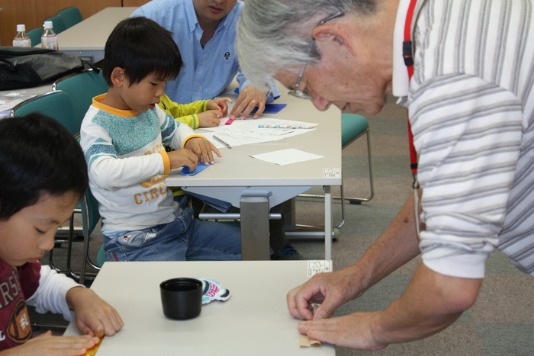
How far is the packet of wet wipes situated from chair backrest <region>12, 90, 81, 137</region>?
4.13ft

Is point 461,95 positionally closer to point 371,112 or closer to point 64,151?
point 371,112

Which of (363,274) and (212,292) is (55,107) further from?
(363,274)

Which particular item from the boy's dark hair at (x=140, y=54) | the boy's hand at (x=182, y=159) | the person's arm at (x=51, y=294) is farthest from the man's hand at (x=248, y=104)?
the person's arm at (x=51, y=294)

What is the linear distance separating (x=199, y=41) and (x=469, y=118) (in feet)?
8.04

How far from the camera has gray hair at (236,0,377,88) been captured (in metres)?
1.36

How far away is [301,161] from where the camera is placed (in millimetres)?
2672

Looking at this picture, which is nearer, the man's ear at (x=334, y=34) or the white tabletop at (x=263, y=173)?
the man's ear at (x=334, y=34)

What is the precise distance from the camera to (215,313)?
166 centimetres

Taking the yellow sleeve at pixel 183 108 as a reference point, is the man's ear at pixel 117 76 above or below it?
above

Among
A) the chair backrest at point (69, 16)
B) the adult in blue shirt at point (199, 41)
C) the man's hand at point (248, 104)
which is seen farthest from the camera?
the chair backrest at point (69, 16)

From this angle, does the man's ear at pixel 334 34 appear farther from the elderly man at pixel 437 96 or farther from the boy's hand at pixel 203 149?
the boy's hand at pixel 203 149

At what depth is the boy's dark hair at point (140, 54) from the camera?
2.61 metres

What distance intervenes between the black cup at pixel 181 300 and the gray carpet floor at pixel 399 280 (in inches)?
55.0

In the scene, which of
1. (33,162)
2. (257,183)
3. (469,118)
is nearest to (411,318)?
(469,118)
